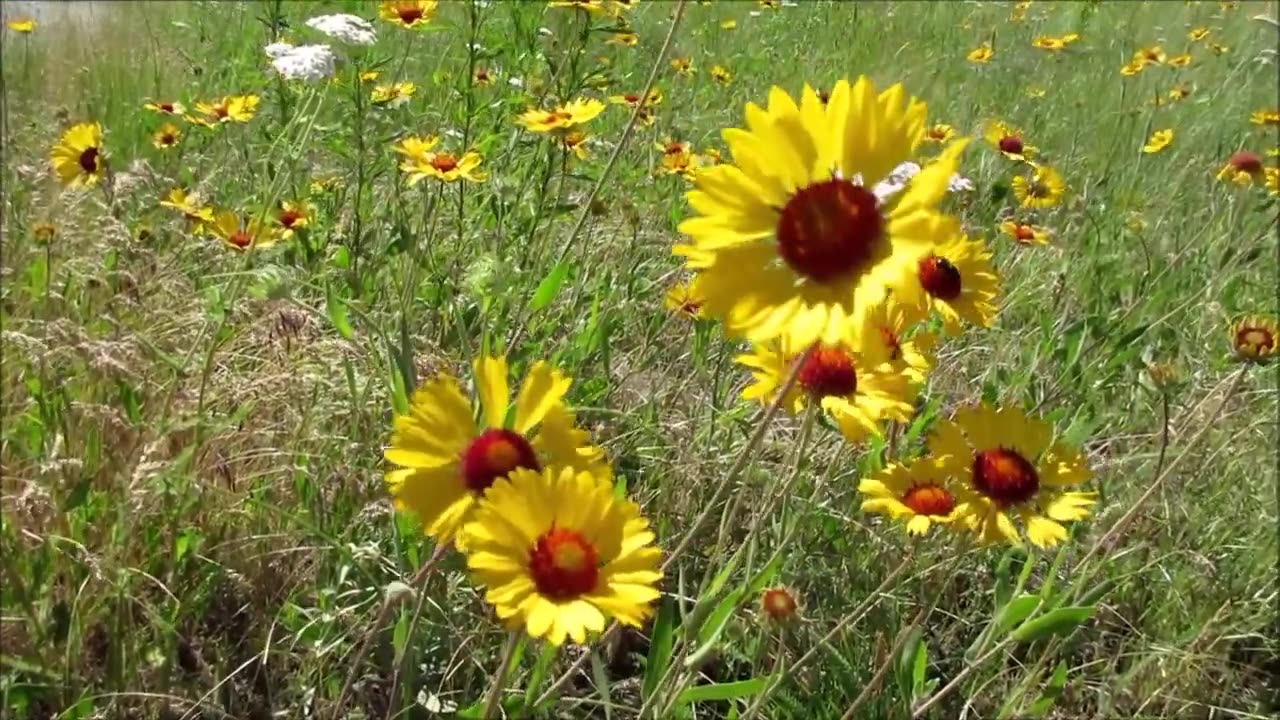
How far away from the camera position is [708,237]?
867mm

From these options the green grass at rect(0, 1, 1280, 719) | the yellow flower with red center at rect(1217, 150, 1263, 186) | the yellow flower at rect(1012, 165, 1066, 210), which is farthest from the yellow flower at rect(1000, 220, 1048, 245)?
the yellow flower with red center at rect(1217, 150, 1263, 186)

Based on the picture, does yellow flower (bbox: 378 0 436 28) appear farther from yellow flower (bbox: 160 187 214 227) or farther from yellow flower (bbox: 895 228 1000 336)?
yellow flower (bbox: 895 228 1000 336)

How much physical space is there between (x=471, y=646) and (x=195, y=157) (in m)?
2.07

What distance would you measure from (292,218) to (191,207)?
0.35 metres

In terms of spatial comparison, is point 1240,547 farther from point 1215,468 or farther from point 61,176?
point 61,176

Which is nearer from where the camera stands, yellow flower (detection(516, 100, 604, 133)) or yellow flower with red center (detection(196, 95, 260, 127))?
yellow flower (detection(516, 100, 604, 133))

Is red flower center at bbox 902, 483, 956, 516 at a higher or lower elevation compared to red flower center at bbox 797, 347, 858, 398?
lower

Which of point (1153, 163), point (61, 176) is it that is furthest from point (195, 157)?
point (1153, 163)

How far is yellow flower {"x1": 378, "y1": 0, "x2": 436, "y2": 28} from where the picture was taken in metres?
2.16

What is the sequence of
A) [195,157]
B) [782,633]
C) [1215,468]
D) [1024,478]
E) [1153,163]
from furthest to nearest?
[1153,163]
[195,157]
[1215,468]
[1024,478]
[782,633]

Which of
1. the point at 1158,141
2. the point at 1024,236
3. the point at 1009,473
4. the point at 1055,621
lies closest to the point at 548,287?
the point at 1009,473

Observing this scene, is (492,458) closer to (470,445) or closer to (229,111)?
(470,445)

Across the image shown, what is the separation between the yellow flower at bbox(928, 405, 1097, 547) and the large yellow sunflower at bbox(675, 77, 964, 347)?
1.34 ft

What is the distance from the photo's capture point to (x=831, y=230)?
88 centimetres
